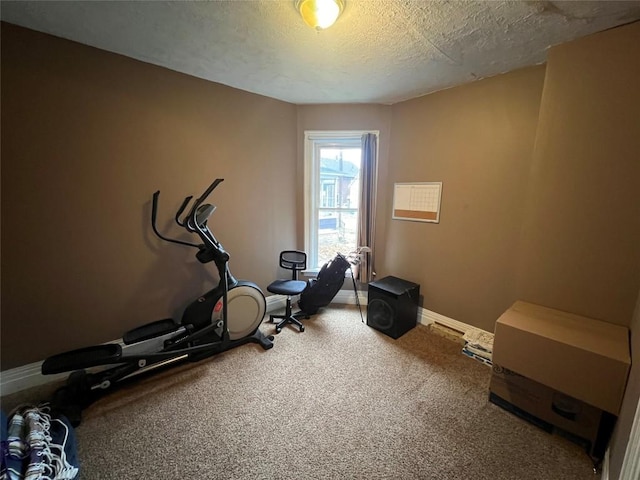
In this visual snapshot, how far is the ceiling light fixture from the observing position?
137 centimetres

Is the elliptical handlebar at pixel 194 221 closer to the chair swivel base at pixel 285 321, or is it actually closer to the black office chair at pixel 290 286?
the black office chair at pixel 290 286

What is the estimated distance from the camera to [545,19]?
1.50 meters

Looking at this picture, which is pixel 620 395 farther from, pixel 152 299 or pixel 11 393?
pixel 11 393

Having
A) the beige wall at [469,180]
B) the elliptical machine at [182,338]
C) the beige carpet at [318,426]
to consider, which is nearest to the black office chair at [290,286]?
the elliptical machine at [182,338]

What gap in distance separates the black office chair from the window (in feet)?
1.31

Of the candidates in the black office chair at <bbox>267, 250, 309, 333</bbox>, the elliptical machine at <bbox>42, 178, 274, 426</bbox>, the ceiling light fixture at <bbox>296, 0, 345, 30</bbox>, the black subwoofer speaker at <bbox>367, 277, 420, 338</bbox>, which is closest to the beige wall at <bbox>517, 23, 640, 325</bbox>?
the black subwoofer speaker at <bbox>367, 277, 420, 338</bbox>

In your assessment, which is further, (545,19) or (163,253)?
(163,253)

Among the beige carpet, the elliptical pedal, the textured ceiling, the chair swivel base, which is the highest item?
the textured ceiling

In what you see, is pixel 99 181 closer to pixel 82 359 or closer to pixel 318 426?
pixel 82 359

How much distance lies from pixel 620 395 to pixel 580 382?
0.46 ft

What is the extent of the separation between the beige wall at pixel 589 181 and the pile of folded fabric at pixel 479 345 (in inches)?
24.0

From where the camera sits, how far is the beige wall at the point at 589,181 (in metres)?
1.55

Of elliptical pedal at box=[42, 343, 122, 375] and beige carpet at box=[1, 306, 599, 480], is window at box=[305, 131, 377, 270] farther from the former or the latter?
elliptical pedal at box=[42, 343, 122, 375]

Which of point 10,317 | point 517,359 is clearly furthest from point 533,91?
point 10,317
